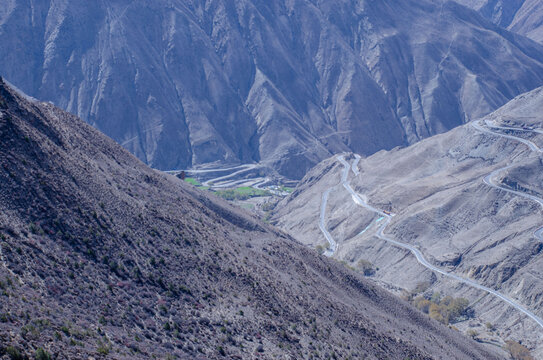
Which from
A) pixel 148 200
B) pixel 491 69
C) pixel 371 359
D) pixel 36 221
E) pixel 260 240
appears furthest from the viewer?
pixel 491 69

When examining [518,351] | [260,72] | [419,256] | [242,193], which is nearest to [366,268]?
[419,256]

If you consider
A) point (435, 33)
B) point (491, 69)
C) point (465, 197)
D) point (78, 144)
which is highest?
point (435, 33)

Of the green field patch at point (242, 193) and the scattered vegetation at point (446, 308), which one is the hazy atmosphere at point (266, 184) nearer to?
the scattered vegetation at point (446, 308)

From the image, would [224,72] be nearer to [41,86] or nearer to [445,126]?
[41,86]

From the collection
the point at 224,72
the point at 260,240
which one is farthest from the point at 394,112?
the point at 260,240

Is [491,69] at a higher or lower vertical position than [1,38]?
lower

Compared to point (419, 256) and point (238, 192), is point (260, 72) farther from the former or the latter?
point (419, 256)

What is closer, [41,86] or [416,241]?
[416,241]
